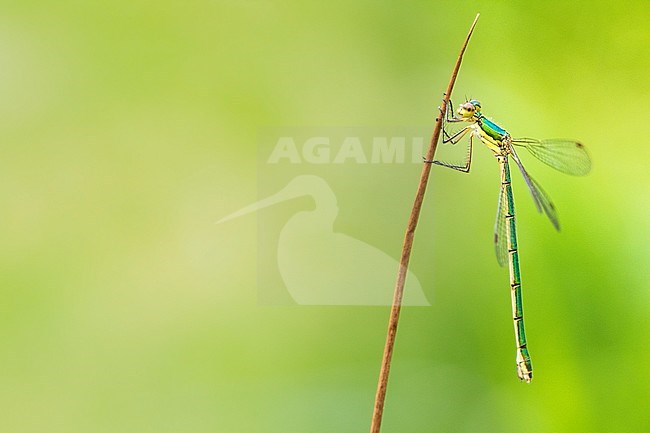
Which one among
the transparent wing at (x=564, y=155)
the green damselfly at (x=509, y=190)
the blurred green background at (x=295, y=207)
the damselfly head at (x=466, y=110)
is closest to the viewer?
the damselfly head at (x=466, y=110)

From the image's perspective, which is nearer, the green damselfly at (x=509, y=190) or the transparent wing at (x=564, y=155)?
the green damselfly at (x=509, y=190)

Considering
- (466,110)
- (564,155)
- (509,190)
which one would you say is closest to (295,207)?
(509,190)

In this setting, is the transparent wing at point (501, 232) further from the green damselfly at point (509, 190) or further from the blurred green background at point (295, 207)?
the blurred green background at point (295, 207)

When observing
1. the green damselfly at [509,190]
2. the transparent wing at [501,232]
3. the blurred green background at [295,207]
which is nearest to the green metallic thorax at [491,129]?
the green damselfly at [509,190]

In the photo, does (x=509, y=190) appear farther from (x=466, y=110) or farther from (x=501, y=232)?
(x=466, y=110)

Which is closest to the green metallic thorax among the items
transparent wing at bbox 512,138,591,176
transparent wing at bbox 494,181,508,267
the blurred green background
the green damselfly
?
the green damselfly

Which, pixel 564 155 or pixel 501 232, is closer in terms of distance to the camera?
pixel 501 232
